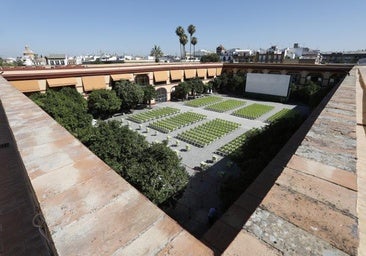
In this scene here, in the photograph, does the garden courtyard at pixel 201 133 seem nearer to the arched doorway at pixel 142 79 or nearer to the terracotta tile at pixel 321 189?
the arched doorway at pixel 142 79

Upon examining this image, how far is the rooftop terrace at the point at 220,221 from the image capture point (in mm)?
1773

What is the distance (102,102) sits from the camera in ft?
85.4

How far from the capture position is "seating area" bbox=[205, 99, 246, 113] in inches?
1315

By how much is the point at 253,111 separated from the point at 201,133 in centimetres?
1283

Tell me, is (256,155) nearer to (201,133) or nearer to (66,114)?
(201,133)

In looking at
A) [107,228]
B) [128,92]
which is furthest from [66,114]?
[107,228]

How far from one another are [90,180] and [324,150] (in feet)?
11.0

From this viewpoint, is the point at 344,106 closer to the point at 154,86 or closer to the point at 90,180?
A: the point at 90,180

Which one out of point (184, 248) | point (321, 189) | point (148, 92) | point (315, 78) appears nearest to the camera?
point (184, 248)

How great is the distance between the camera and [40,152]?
132 inches

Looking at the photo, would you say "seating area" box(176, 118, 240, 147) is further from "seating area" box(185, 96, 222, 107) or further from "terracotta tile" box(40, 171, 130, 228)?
"terracotta tile" box(40, 171, 130, 228)

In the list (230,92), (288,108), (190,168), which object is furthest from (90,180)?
(230,92)

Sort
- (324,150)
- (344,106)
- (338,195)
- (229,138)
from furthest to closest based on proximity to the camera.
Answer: (229,138) → (344,106) → (324,150) → (338,195)

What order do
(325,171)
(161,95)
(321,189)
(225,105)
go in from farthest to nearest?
1. (161,95)
2. (225,105)
3. (325,171)
4. (321,189)
